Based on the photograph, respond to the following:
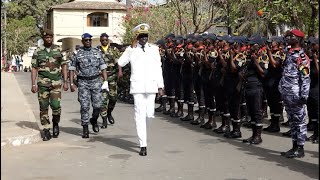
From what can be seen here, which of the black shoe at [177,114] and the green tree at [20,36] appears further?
the green tree at [20,36]

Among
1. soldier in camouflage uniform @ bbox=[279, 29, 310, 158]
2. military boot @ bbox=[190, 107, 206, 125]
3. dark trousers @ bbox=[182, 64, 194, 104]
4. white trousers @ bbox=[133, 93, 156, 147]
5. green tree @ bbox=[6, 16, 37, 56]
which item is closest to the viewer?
soldier in camouflage uniform @ bbox=[279, 29, 310, 158]

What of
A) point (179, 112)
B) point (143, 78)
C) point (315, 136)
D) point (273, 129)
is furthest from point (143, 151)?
point (179, 112)

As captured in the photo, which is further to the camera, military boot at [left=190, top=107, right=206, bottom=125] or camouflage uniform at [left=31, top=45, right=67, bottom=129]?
military boot at [left=190, top=107, right=206, bottom=125]

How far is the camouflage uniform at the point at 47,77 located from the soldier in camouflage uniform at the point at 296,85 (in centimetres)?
401

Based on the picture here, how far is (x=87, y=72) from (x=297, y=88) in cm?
383

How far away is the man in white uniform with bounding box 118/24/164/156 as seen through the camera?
7703 millimetres

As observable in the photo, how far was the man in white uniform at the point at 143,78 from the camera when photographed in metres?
7.70

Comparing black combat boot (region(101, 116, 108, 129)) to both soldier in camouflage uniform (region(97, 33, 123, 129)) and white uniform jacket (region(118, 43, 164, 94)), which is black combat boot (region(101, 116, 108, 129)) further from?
white uniform jacket (region(118, 43, 164, 94))

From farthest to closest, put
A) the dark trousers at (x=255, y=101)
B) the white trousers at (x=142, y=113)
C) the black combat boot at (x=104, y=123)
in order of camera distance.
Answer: the black combat boot at (x=104, y=123)
the dark trousers at (x=255, y=101)
the white trousers at (x=142, y=113)

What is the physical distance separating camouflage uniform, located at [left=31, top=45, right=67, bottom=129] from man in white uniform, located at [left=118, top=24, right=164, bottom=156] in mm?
1871

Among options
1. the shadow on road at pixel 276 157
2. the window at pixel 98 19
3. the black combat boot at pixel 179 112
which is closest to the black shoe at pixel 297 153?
the shadow on road at pixel 276 157

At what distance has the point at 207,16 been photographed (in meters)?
21.6

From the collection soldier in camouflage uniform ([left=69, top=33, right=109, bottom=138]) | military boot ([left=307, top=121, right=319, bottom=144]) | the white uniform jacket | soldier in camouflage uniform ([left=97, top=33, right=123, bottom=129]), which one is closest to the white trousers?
the white uniform jacket

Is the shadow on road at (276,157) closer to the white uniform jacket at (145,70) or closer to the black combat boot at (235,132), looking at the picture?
the black combat boot at (235,132)
